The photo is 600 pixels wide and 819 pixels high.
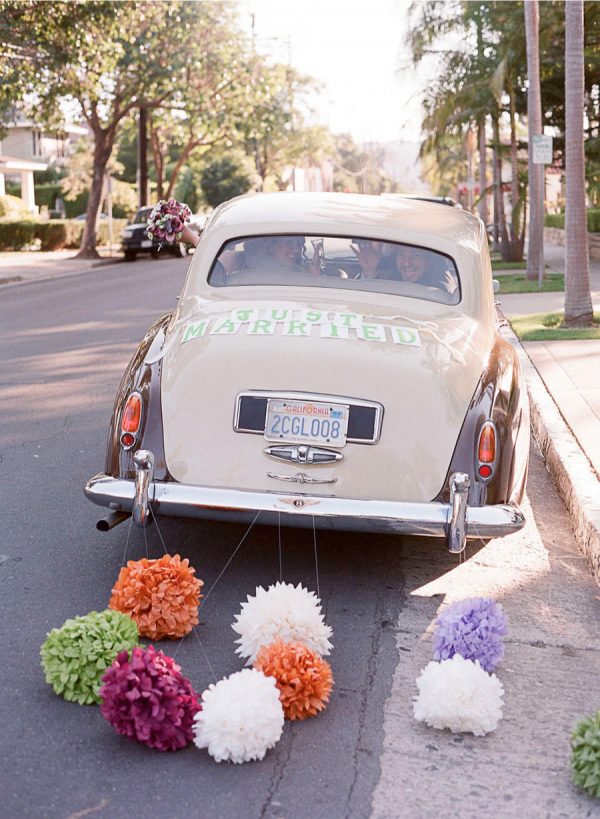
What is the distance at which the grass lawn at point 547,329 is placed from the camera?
13.3 metres

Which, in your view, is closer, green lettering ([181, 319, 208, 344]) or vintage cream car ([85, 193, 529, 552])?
vintage cream car ([85, 193, 529, 552])

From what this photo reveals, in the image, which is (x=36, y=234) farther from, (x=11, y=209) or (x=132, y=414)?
(x=132, y=414)

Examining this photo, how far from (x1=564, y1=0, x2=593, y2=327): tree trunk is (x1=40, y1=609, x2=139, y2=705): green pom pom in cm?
1119

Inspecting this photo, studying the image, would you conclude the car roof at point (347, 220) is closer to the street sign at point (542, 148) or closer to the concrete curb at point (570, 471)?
the concrete curb at point (570, 471)

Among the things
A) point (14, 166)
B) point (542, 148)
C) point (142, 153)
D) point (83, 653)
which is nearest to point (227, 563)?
point (83, 653)

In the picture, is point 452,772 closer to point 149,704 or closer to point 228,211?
point 149,704

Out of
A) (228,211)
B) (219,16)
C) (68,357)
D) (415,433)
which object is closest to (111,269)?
(219,16)

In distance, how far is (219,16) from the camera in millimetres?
36156

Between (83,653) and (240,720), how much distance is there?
760 millimetres

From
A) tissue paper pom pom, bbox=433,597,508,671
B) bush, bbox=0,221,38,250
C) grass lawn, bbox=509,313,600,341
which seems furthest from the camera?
bush, bbox=0,221,38,250

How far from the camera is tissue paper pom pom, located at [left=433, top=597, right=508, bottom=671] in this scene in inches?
168

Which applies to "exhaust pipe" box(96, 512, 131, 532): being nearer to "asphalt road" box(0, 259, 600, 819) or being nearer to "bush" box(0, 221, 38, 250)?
"asphalt road" box(0, 259, 600, 819)

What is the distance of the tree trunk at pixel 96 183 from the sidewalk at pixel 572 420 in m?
26.2

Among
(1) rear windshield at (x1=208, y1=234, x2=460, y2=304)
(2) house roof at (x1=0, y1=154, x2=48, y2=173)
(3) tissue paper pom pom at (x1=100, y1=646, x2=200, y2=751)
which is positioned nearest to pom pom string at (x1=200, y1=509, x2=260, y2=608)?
(3) tissue paper pom pom at (x1=100, y1=646, x2=200, y2=751)
